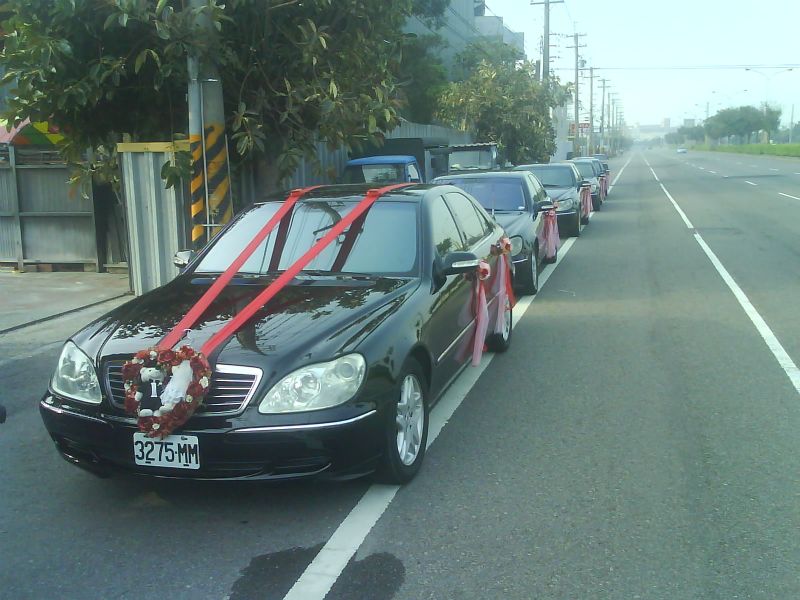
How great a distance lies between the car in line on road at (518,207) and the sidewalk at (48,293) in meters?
4.59

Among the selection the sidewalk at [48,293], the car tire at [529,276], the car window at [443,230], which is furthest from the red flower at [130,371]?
the car tire at [529,276]

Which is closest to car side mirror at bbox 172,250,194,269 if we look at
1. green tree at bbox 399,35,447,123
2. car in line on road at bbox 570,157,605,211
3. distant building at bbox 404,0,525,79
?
car in line on road at bbox 570,157,605,211

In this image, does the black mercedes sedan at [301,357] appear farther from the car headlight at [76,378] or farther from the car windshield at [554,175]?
the car windshield at [554,175]

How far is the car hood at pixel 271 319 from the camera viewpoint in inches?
169

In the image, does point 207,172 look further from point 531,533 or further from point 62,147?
point 531,533

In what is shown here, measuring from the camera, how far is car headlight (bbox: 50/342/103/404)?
4.38 meters

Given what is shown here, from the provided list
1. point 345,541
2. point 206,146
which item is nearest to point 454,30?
point 206,146

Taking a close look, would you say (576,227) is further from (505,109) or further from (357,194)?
(505,109)

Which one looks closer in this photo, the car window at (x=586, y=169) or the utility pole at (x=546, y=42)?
the car window at (x=586, y=169)

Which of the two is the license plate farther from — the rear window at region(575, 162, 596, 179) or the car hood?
the rear window at region(575, 162, 596, 179)

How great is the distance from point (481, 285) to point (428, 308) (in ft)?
4.55

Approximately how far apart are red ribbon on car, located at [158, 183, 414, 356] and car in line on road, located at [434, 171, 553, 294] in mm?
4204

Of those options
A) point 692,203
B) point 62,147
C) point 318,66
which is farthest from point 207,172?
point 692,203

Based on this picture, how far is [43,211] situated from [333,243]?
30.4 feet
